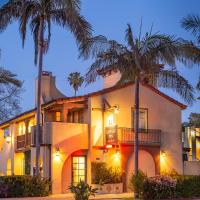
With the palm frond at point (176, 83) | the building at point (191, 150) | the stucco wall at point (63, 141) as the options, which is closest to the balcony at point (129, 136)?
the stucco wall at point (63, 141)

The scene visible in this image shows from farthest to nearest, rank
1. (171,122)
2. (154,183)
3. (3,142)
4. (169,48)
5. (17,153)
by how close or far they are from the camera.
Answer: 1. (3,142)
2. (17,153)
3. (171,122)
4. (169,48)
5. (154,183)

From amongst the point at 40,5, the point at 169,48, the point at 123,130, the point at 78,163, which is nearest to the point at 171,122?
the point at 123,130

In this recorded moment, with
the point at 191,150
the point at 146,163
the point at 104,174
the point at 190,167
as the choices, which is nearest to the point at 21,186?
the point at 104,174

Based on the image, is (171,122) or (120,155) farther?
(171,122)

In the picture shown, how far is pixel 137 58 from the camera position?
24.4 m

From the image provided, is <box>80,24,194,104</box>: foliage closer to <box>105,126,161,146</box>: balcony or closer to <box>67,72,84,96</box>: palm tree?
<box>105,126,161,146</box>: balcony

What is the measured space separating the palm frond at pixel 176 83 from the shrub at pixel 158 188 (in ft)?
16.2

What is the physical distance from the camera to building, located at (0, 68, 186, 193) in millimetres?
29031

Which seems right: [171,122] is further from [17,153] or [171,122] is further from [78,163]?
[17,153]

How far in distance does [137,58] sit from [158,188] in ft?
21.3

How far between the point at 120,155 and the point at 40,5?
33.8 ft

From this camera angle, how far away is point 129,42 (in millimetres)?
24953

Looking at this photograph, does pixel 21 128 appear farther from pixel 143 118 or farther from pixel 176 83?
pixel 176 83

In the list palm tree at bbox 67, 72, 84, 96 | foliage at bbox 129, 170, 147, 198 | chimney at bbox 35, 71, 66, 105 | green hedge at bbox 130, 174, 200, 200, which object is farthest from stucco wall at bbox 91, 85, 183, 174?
palm tree at bbox 67, 72, 84, 96
